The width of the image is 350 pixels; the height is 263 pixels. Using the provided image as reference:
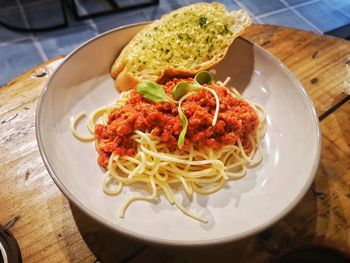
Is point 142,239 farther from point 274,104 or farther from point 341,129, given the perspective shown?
point 341,129

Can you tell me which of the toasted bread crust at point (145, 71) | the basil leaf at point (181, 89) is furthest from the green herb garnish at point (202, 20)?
the basil leaf at point (181, 89)

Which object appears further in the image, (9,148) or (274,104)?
(274,104)

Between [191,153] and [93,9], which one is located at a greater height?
[191,153]

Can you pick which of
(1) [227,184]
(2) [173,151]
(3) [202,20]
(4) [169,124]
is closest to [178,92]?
(4) [169,124]

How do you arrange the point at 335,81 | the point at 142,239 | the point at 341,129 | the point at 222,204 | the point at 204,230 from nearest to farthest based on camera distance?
1. the point at 142,239
2. the point at 204,230
3. the point at 222,204
4. the point at 341,129
5. the point at 335,81

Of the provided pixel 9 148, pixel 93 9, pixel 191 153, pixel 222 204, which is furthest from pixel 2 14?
pixel 222 204

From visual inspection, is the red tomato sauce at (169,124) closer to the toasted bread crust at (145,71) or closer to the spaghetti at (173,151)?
the spaghetti at (173,151)
